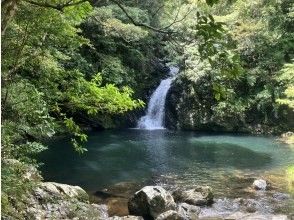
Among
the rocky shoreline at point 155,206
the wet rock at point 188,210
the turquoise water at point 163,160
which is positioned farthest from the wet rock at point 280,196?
the wet rock at point 188,210

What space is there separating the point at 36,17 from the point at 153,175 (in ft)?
34.5

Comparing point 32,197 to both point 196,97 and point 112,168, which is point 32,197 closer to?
point 112,168

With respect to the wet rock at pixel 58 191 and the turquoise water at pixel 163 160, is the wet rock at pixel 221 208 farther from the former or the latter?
the wet rock at pixel 58 191

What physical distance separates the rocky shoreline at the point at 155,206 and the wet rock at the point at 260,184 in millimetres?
804

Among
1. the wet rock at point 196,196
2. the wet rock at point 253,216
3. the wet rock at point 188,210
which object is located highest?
the wet rock at point 196,196

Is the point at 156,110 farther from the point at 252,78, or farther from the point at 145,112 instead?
the point at 252,78

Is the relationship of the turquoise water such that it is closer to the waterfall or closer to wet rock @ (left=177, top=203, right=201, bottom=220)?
wet rock @ (left=177, top=203, right=201, bottom=220)

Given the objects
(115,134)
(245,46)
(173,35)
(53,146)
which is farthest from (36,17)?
(245,46)

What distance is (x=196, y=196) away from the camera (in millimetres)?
12203

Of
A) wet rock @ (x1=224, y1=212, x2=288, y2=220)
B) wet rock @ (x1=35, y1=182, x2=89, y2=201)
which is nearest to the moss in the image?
wet rock @ (x1=224, y1=212, x2=288, y2=220)

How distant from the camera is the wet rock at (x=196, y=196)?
12.1 m

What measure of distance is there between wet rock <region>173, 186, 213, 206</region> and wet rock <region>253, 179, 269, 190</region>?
2086mm

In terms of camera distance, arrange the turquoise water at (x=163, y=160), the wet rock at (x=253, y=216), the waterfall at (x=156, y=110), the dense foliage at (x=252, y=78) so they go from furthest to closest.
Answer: the waterfall at (x=156, y=110), the dense foliage at (x=252, y=78), the turquoise water at (x=163, y=160), the wet rock at (x=253, y=216)

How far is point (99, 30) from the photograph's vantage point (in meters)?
25.8
